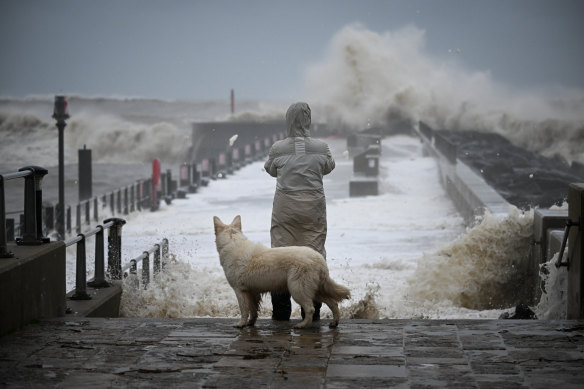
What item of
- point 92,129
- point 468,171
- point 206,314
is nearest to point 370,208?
point 468,171

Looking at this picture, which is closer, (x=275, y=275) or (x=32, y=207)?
(x=275, y=275)

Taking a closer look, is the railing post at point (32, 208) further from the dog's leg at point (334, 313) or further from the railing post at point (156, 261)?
the railing post at point (156, 261)

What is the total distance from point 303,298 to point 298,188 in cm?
104

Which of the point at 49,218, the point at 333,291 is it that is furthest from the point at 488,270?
the point at 49,218

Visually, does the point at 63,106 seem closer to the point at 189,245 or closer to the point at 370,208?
the point at 189,245

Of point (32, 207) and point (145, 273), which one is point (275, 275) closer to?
point (32, 207)

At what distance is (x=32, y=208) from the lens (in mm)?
7773

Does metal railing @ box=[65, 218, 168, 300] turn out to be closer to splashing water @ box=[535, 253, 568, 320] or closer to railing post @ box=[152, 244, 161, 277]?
railing post @ box=[152, 244, 161, 277]

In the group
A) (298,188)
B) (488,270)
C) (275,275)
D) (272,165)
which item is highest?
(272,165)

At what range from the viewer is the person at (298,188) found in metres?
7.57

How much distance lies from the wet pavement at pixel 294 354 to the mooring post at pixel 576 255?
2.13 ft

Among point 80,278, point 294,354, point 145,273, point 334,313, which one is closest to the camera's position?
point 294,354

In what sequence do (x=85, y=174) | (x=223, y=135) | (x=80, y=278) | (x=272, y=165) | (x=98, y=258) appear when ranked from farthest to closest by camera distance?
(x=223, y=135)
(x=85, y=174)
(x=98, y=258)
(x=80, y=278)
(x=272, y=165)

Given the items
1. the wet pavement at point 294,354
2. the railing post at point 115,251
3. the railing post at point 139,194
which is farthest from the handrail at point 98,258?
the railing post at point 139,194
